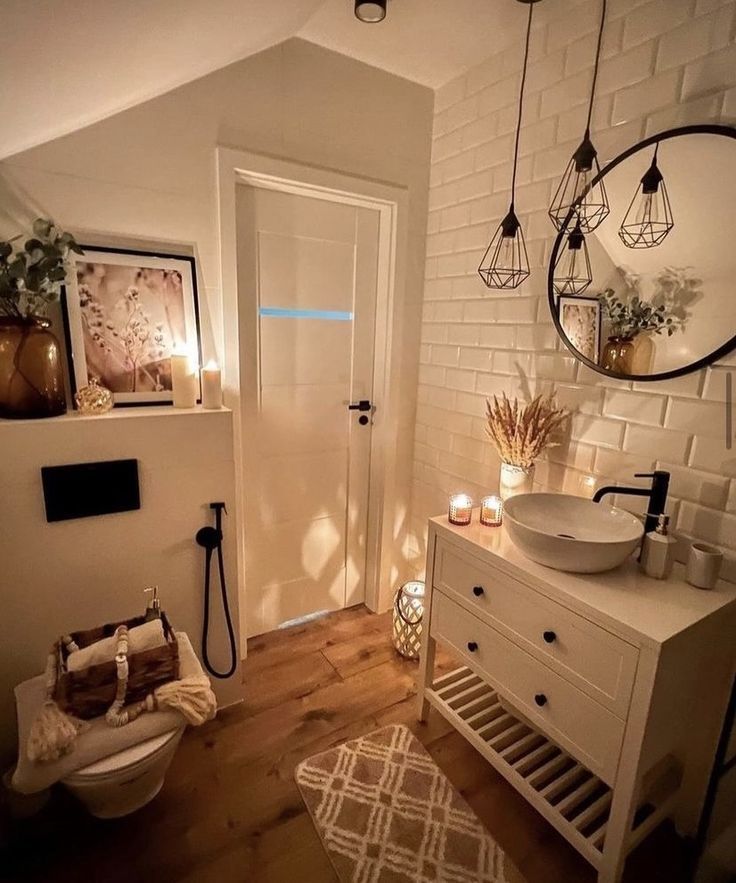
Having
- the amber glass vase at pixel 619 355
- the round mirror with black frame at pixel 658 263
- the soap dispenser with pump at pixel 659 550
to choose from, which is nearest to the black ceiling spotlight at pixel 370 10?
the round mirror with black frame at pixel 658 263

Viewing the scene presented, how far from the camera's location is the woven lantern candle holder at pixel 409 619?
84.7 inches

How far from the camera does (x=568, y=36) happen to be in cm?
157

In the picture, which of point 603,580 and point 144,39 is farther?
point 603,580

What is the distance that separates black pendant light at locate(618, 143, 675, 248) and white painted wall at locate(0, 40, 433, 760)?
1071 millimetres

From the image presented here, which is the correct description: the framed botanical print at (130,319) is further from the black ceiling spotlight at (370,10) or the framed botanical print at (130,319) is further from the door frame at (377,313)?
the black ceiling spotlight at (370,10)

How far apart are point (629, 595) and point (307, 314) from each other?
1.63 metres

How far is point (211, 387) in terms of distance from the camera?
1.69m

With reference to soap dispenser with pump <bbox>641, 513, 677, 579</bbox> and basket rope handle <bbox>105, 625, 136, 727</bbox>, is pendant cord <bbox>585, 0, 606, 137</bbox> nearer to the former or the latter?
soap dispenser with pump <bbox>641, 513, 677, 579</bbox>

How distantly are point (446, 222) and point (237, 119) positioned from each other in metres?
0.95

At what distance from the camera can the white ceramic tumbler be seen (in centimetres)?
122

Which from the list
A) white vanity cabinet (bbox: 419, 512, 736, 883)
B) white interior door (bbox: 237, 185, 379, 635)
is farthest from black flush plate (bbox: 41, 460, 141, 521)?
white vanity cabinet (bbox: 419, 512, 736, 883)

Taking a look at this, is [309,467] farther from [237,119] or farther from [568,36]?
[568,36]

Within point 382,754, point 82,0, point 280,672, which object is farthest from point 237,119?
point 382,754

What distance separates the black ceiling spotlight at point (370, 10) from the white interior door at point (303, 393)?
626mm
